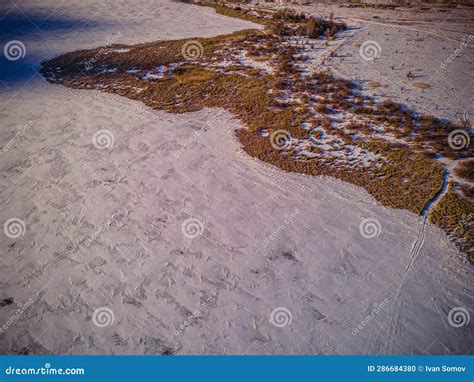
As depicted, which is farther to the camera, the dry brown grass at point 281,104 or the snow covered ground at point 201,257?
the dry brown grass at point 281,104

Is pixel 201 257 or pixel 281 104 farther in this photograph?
pixel 281 104

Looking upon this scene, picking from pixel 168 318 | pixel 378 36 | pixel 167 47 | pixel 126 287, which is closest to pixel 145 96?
pixel 167 47

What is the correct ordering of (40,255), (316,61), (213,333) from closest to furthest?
(213,333), (40,255), (316,61)

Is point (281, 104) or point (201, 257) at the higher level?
point (281, 104)

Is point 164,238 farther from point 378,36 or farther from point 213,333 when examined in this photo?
point 378,36

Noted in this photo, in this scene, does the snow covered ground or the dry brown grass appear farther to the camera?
the dry brown grass

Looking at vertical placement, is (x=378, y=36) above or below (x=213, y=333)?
above

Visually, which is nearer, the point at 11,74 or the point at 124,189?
the point at 124,189

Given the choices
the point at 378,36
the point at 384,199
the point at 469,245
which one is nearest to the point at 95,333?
the point at 384,199

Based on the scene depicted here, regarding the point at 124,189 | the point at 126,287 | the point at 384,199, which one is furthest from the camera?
the point at 124,189

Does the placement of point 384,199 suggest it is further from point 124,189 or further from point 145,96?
point 145,96
